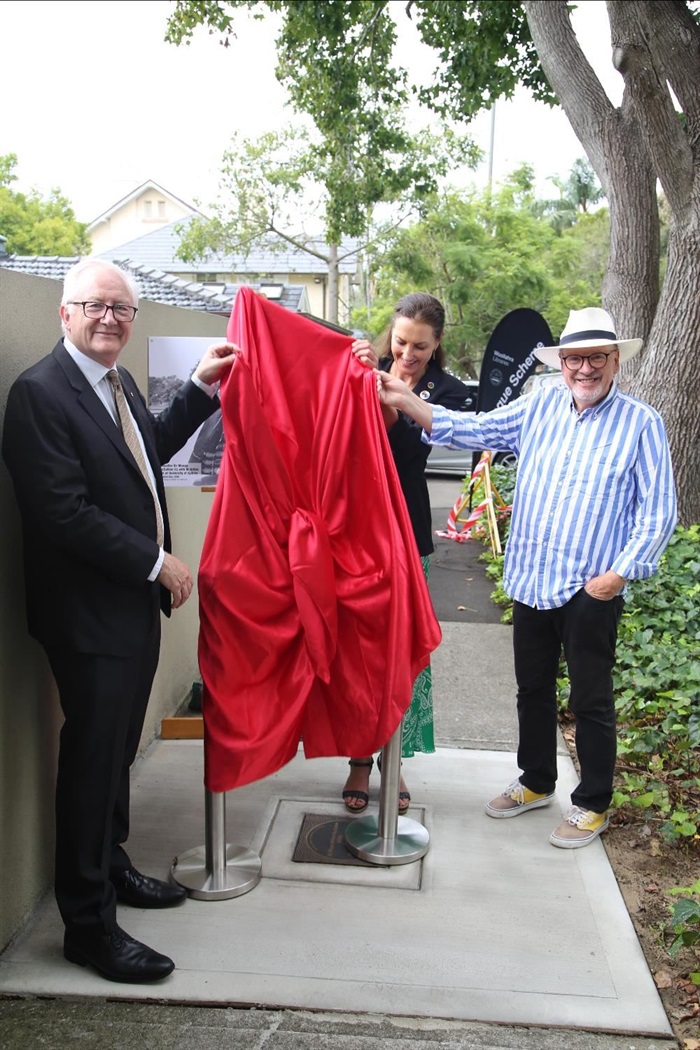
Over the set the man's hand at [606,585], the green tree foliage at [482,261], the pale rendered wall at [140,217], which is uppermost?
the pale rendered wall at [140,217]

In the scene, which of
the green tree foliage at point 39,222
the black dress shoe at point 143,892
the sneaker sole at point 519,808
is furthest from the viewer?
the green tree foliage at point 39,222

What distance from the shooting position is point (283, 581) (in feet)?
10.2

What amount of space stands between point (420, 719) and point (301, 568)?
1.20 metres

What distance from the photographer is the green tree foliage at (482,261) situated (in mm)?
25141

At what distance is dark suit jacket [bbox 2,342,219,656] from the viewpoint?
2.56m

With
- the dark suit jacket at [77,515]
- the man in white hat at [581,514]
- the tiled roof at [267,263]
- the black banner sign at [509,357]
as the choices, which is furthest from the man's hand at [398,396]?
the tiled roof at [267,263]

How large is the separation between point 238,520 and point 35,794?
1121 mm

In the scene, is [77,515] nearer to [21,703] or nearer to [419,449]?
[21,703]

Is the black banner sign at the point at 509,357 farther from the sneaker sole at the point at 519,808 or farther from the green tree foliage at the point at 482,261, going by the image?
the green tree foliage at the point at 482,261

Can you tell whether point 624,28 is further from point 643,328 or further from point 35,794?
point 35,794

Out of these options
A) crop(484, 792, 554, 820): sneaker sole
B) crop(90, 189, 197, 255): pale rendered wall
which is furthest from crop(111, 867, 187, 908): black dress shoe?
crop(90, 189, 197, 255): pale rendered wall

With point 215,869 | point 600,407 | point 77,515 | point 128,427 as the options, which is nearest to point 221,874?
point 215,869

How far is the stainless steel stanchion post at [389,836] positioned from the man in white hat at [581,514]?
1.92 feet

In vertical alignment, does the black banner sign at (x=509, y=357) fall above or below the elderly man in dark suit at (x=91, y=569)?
above
